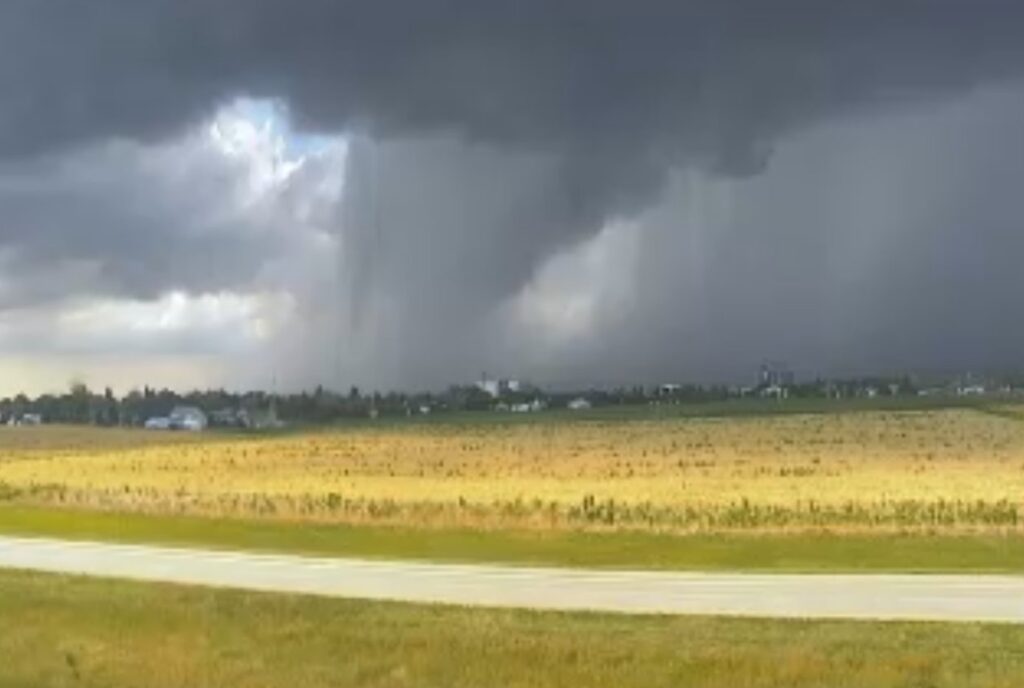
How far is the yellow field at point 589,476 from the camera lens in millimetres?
52812

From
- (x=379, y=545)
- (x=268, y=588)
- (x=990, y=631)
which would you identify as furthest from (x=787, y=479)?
(x=990, y=631)

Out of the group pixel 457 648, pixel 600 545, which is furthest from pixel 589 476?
pixel 457 648

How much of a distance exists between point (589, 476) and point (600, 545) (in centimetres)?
4364

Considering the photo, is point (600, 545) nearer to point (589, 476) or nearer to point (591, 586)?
point (591, 586)

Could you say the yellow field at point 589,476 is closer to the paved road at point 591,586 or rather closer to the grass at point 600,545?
the grass at point 600,545

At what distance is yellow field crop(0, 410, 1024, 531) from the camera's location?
52.8 m

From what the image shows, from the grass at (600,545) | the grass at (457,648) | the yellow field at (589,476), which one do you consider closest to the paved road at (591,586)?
the grass at (457,648)

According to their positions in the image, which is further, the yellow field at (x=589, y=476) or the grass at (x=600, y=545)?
the yellow field at (x=589, y=476)

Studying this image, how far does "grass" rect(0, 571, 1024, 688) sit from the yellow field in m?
23.9

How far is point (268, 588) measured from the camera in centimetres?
3058

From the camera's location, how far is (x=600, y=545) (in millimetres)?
42500

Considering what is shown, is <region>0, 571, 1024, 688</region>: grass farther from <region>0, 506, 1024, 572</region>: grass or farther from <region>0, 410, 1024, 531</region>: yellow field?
<region>0, 410, 1024, 531</region>: yellow field

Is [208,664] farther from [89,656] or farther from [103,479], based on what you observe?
[103,479]

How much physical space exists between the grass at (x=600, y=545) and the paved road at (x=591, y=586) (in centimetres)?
319
